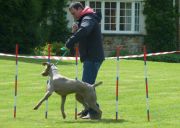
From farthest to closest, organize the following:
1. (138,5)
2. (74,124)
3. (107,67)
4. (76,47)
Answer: (138,5) → (107,67) → (76,47) → (74,124)

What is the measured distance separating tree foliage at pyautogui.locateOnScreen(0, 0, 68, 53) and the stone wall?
4.38 metres

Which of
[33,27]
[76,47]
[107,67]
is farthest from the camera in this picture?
[33,27]

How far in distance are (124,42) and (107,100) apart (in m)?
21.4

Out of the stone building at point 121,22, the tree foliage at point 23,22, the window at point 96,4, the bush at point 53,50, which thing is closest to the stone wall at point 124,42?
the stone building at point 121,22

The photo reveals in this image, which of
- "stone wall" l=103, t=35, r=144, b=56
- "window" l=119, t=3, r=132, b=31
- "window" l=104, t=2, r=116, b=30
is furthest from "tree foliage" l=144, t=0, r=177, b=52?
"window" l=104, t=2, r=116, b=30

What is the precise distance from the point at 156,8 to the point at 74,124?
993 inches

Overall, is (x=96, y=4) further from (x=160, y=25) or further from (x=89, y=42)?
(x=89, y=42)

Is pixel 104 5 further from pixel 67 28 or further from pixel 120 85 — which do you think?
pixel 120 85

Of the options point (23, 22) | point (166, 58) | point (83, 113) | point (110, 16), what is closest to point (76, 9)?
point (83, 113)

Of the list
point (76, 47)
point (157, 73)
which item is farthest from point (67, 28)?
point (76, 47)

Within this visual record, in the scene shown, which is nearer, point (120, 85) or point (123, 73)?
point (120, 85)

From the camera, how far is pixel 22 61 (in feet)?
81.9

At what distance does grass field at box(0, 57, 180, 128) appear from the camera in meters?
11.0

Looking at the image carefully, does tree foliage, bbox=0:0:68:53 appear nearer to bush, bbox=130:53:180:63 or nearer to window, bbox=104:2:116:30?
window, bbox=104:2:116:30
